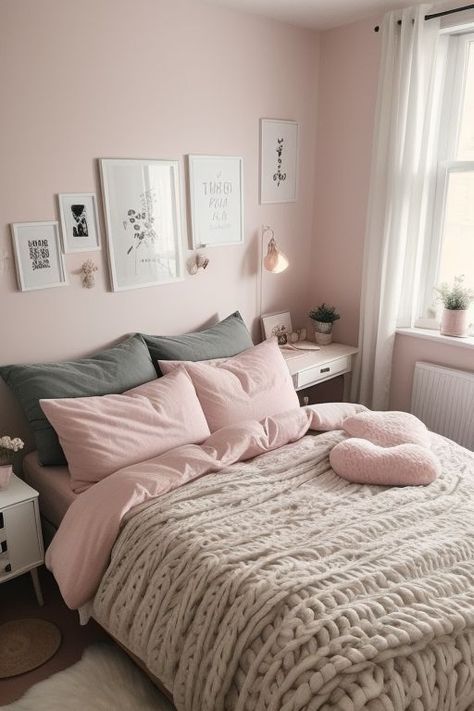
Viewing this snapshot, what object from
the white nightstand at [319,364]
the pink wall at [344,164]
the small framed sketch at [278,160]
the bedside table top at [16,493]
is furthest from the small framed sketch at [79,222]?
the pink wall at [344,164]

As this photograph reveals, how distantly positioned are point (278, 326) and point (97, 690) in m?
2.17

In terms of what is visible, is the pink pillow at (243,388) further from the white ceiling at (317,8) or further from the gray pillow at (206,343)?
the white ceiling at (317,8)

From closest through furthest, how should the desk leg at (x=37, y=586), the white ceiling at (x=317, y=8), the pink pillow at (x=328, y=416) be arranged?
the desk leg at (x=37, y=586)
the pink pillow at (x=328, y=416)
the white ceiling at (x=317, y=8)

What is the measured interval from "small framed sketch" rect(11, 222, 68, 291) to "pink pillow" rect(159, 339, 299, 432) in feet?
2.27

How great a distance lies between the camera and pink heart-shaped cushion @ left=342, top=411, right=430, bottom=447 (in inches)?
89.4

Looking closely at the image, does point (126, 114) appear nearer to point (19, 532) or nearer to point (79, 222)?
point (79, 222)

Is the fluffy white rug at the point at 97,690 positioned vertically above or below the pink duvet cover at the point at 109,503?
below

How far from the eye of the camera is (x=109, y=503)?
1871mm

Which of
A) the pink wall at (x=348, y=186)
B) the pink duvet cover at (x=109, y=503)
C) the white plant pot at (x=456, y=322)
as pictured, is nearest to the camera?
the pink duvet cover at (x=109, y=503)

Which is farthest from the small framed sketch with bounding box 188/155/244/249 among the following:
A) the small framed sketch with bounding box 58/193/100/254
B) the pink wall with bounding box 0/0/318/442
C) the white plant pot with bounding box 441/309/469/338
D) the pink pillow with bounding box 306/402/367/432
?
the white plant pot with bounding box 441/309/469/338

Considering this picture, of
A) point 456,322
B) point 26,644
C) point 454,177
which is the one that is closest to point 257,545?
point 26,644

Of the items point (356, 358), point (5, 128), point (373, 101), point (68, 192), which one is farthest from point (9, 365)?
point (373, 101)

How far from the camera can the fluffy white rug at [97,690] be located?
1.69 metres

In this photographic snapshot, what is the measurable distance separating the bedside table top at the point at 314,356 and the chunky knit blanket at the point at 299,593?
100 cm
